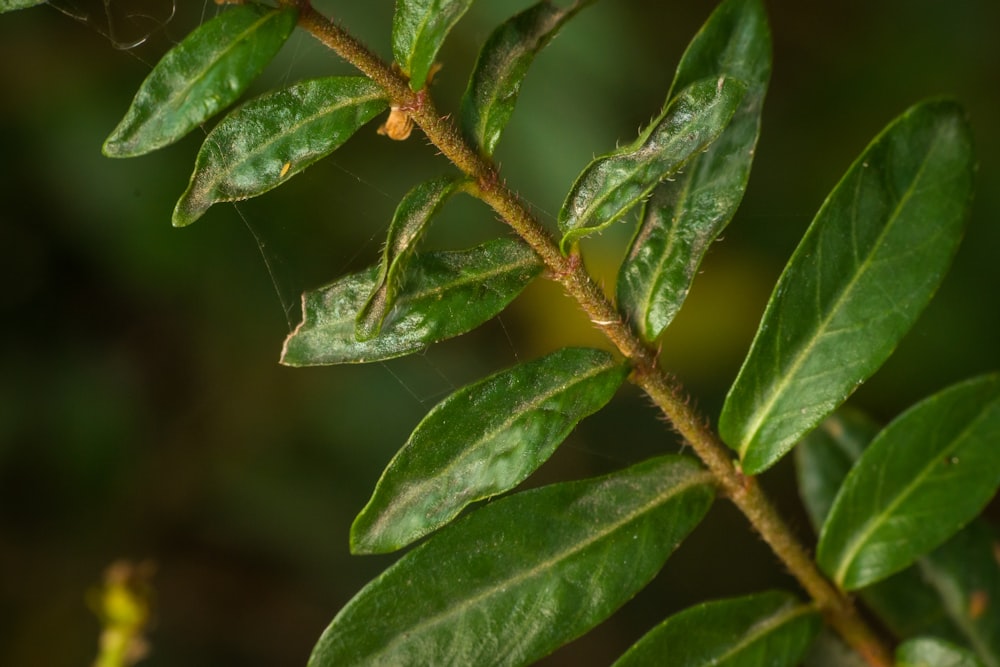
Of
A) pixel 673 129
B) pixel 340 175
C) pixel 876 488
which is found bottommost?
pixel 876 488

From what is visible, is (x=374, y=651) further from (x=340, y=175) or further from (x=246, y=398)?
(x=246, y=398)

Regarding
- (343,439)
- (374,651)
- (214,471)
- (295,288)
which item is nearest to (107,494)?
(214,471)

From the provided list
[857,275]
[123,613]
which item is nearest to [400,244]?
[857,275]

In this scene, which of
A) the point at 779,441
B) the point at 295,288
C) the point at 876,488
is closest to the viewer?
the point at 779,441

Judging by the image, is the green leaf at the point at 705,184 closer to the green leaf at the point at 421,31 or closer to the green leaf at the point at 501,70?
the green leaf at the point at 501,70

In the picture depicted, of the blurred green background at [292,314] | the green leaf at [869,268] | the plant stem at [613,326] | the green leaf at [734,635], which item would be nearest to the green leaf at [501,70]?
the plant stem at [613,326]

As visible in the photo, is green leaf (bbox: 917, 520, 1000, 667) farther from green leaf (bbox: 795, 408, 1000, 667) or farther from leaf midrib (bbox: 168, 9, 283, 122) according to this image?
leaf midrib (bbox: 168, 9, 283, 122)
